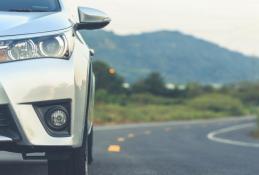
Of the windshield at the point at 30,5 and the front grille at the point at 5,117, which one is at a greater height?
the windshield at the point at 30,5

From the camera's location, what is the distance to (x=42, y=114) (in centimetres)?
484

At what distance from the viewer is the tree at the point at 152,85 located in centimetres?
10688

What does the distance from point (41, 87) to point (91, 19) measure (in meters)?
1.04

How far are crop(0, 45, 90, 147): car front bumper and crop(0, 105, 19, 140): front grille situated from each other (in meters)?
0.02

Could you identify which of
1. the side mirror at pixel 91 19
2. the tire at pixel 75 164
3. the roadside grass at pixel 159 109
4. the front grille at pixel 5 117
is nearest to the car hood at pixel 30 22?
the side mirror at pixel 91 19

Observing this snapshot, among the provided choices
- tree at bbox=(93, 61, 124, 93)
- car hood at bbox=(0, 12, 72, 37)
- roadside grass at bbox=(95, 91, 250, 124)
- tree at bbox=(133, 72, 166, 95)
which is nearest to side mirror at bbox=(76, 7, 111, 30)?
car hood at bbox=(0, 12, 72, 37)

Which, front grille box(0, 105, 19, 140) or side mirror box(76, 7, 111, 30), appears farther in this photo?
side mirror box(76, 7, 111, 30)

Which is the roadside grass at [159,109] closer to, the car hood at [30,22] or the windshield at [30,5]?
the windshield at [30,5]

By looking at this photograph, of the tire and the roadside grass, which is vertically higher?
the tire

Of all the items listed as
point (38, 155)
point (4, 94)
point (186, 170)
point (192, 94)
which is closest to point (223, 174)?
point (186, 170)

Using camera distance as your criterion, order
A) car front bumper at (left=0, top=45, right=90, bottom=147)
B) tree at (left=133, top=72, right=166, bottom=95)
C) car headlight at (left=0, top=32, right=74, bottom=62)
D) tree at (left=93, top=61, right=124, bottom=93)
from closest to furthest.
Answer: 1. car front bumper at (left=0, top=45, right=90, bottom=147)
2. car headlight at (left=0, top=32, right=74, bottom=62)
3. tree at (left=93, top=61, right=124, bottom=93)
4. tree at (left=133, top=72, right=166, bottom=95)

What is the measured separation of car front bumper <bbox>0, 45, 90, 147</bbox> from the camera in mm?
4688

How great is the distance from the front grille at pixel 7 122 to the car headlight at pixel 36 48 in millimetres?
321

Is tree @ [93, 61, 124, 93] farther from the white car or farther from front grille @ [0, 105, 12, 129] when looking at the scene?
front grille @ [0, 105, 12, 129]
